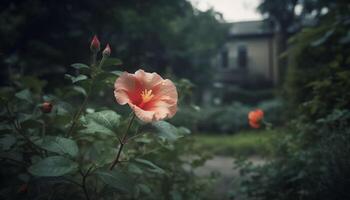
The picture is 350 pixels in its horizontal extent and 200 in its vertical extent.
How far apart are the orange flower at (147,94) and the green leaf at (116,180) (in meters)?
0.26

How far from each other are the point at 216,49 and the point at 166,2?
461 inches

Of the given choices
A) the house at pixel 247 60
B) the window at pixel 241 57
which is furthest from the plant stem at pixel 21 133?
the window at pixel 241 57

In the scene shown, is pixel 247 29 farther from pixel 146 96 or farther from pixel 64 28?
pixel 146 96

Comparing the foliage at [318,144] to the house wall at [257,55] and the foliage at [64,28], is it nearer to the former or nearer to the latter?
the foliage at [64,28]

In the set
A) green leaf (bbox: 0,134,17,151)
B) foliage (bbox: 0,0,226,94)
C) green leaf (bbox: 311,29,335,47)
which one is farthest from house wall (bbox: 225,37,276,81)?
green leaf (bbox: 0,134,17,151)

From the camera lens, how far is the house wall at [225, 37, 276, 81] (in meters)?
21.6

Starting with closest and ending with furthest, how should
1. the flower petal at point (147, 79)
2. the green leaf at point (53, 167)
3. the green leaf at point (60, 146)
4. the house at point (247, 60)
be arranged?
the green leaf at point (53, 167), the green leaf at point (60, 146), the flower petal at point (147, 79), the house at point (247, 60)

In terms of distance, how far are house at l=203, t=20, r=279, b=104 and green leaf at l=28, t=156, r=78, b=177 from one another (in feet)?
63.9

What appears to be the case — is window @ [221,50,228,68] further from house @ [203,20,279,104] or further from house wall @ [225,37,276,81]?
house wall @ [225,37,276,81]

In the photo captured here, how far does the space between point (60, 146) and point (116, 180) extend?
25 cm

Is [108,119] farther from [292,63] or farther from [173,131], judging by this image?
[292,63]

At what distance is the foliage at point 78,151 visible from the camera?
130 cm

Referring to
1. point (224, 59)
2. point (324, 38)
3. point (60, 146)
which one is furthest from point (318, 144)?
point (224, 59)

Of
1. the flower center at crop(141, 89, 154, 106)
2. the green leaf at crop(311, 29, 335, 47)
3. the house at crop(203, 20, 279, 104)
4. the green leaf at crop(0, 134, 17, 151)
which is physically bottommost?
the green leaf at crop(0, 134, 17, 151)
